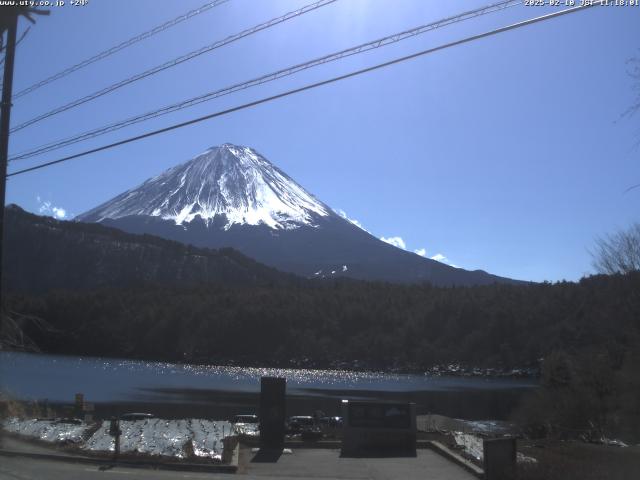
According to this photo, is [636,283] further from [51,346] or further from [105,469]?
[51,346]

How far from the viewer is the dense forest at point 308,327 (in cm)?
15050

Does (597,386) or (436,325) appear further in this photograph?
(436,325)

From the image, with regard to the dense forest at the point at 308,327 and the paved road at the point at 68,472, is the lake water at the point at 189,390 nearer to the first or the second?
the dense forest at the point at 308,327

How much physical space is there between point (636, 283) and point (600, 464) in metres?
24.4

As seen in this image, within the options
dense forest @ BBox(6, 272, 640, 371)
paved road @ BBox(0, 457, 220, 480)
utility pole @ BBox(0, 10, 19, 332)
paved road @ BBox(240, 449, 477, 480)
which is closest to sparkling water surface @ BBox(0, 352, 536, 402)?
dense forest @ BBox(6, 272, 640, 371)

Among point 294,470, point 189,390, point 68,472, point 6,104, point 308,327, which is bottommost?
point 294,470

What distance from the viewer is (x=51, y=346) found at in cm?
15475

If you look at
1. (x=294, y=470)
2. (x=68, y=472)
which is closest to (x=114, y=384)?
(x=294, y=470)

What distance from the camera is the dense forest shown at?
150 m

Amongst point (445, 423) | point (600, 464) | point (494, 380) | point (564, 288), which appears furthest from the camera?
point (564, 288)

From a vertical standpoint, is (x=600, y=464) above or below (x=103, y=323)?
below

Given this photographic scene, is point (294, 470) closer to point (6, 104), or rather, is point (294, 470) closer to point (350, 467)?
point (350, 467)

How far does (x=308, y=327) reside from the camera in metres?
167

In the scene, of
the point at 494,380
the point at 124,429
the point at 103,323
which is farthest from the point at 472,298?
the point at 124,429
